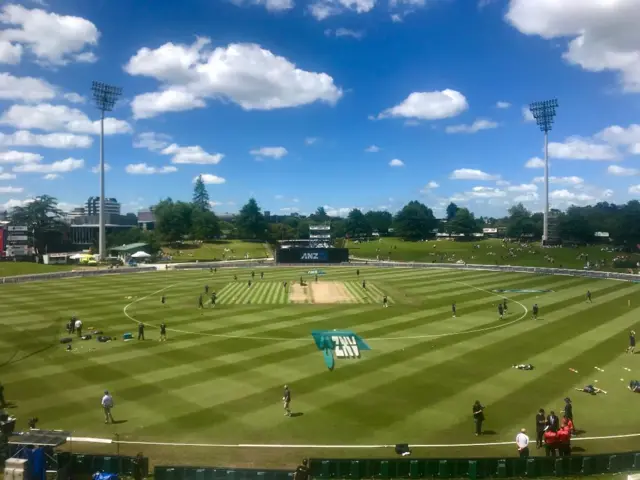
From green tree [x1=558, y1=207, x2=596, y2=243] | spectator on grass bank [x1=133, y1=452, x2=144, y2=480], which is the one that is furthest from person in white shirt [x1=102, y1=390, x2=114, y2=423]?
green tree [x1=558, y1=207, x2=596, y2=243]

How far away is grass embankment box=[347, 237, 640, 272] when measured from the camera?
11200cm

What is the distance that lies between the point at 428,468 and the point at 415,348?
1877 cm

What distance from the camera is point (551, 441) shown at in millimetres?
18516

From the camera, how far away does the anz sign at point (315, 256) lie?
367 feet

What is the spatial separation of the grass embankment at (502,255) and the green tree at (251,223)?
133 ft

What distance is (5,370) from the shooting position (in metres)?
30.1

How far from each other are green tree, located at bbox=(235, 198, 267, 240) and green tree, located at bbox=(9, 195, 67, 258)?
59.6 m

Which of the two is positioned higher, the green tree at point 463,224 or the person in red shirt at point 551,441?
the green tree at point 463,224

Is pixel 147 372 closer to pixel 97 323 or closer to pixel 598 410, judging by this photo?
pixel 97 323

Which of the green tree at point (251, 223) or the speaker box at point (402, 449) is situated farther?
the green tree at point (251, 223)

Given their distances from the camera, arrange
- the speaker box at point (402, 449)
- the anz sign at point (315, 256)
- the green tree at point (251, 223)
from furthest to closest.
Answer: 1. the green tree at point (251, 223)
2. the anz sign at point (315, 256)
3. the speaker box at point (402, 449)

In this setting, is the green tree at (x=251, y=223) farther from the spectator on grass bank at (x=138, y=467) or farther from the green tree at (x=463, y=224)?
the spectator on grass bank at (x=138, y=467)

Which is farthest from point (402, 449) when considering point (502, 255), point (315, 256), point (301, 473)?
point (502, 255)

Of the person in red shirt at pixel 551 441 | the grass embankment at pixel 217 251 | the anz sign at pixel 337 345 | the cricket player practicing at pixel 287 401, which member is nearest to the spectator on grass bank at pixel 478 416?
the person in red shirt at pixel 551 441
